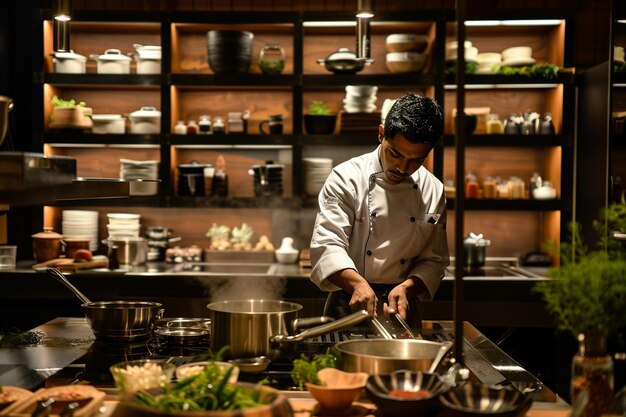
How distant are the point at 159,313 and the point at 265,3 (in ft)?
12.1

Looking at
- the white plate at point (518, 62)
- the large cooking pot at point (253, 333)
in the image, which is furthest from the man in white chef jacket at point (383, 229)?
the white plate at point (518, 62)

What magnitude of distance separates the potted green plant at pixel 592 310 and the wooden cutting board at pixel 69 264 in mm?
4017

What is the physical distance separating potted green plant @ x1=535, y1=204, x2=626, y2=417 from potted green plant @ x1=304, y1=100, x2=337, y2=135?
3.77 metres

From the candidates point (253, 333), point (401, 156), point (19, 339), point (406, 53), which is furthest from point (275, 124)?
point (253, 333)

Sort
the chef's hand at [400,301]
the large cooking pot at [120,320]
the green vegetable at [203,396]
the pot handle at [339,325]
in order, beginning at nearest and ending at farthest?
the green vegetable at [203,396]
the pot handle at [339,325]
the large cooking pot at [120,320]
the chef's hand at [400,301]

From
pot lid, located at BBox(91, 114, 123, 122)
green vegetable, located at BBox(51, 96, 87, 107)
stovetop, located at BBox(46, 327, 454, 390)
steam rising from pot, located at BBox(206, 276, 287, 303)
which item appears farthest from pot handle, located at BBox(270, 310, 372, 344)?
green vegetable, located at BBox(51, 96, 87, 107)

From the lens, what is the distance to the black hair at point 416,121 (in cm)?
280

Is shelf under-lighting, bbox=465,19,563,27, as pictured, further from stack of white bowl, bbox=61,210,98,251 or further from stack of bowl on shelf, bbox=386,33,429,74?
stack of white bowl, bbox=61,210,98,251

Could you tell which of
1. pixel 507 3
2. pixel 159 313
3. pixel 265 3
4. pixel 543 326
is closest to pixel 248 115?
pixel 265 3

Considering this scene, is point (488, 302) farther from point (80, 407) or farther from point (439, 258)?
point (80, 407)

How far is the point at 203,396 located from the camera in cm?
148

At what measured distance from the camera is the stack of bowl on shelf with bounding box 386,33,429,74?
205 inches

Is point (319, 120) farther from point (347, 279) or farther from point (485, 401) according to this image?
point (485, 401)

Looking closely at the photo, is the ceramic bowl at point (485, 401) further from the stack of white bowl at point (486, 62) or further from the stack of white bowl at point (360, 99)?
the stack of white bowl at point (486, 62)
